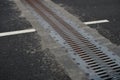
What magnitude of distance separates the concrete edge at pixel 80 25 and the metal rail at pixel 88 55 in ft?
0.70

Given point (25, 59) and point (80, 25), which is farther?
point (80, 25)

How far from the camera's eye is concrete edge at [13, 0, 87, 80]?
349cm

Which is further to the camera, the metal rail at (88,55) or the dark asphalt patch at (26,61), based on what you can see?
the metal rail at (88,55)

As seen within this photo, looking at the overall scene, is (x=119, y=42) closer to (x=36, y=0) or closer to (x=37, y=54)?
(x=37, y=54)

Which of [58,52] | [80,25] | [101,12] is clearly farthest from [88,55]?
[101,12]

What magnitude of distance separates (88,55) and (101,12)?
249cm

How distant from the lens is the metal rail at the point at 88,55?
3596 mm

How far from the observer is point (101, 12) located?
6258 mm

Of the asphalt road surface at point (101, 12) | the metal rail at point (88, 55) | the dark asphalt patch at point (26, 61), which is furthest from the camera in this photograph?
the asphalt road surface at point (101, 12)

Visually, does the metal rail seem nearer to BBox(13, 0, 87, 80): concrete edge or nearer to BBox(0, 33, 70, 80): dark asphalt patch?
BBox(13, 0, 87, 80): concrete edge

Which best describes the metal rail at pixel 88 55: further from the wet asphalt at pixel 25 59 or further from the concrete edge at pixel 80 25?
the wet asphalt at pixel 25 59

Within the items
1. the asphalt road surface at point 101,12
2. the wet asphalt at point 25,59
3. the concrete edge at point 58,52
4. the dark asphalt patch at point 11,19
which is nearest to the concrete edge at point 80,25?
the asphalt road surface at point 101,12

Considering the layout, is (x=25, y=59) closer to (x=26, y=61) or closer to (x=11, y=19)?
(x=26, y=61)

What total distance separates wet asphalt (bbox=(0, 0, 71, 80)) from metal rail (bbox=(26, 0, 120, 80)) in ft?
1.79
